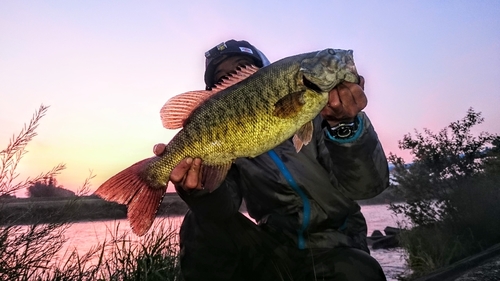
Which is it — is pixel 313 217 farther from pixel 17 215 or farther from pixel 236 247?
pixel 17 215

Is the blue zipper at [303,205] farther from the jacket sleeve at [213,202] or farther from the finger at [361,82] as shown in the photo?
the finger at [361,82]

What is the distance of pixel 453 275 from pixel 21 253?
164 inches

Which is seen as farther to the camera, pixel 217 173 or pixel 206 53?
pixel 206 53

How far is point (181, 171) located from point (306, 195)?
4.05 feet

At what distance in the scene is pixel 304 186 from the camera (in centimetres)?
375

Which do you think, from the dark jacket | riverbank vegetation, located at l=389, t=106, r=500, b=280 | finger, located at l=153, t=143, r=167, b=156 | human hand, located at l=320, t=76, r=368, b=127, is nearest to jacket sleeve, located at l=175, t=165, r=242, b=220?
the dark jacket

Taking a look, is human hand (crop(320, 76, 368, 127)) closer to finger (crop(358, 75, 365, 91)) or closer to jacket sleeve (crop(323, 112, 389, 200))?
finger (crop(358, 75, 365, 91))

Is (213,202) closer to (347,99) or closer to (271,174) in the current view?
(271,174)

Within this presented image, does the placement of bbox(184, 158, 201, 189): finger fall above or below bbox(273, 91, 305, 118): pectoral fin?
below

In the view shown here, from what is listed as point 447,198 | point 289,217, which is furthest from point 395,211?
point 289,217

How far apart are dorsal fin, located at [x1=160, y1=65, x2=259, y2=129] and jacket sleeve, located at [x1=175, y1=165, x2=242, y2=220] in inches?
23.9

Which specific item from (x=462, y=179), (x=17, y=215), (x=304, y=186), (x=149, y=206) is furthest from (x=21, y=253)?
(x=462, y=179)

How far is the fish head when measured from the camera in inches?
106

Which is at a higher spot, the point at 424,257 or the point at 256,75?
the point at 256,75
